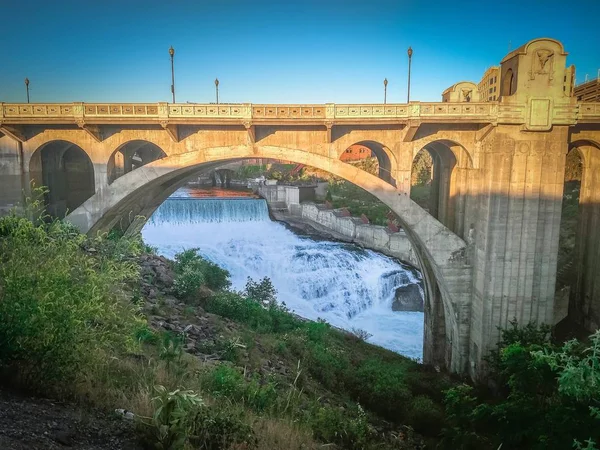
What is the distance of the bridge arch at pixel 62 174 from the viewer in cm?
1812

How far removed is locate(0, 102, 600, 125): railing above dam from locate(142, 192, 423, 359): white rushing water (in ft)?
42.4

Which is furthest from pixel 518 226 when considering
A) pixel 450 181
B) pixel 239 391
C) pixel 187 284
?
pixel 187 284

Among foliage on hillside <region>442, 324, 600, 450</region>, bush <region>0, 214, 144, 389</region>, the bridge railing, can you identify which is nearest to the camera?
bush <region>0, 214, 144, 389</region>

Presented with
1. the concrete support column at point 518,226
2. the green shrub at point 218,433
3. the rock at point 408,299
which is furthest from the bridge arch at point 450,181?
the green shrub at point 218,433

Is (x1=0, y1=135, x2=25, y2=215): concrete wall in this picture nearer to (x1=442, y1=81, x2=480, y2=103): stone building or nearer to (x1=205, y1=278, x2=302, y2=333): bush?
(x1=205, y1=278, x2=302, y2=333): bush

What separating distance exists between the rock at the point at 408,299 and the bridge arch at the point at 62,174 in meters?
18.9

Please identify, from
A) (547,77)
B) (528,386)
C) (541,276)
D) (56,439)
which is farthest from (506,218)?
(56,439)

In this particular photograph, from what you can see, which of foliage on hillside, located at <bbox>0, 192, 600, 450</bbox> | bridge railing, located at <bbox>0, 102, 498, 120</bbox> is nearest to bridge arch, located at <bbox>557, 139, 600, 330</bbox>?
foliage on hillside, located at <bbox>0, 192, 600, 450</bbox>

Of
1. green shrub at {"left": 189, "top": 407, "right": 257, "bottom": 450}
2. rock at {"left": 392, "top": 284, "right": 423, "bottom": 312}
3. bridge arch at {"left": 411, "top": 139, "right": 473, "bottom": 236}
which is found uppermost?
bridge arch at {"left": 411, "top": 139, "right": 473, "bottom": 236}

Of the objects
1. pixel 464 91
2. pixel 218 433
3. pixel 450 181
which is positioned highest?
pixel 464 91

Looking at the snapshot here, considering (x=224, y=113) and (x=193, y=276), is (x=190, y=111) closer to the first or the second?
(x=224, y=113)

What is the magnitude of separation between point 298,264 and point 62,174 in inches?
697

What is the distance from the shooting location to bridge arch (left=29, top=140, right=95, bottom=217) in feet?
59.4

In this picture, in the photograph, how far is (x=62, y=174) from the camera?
65.0 ft
